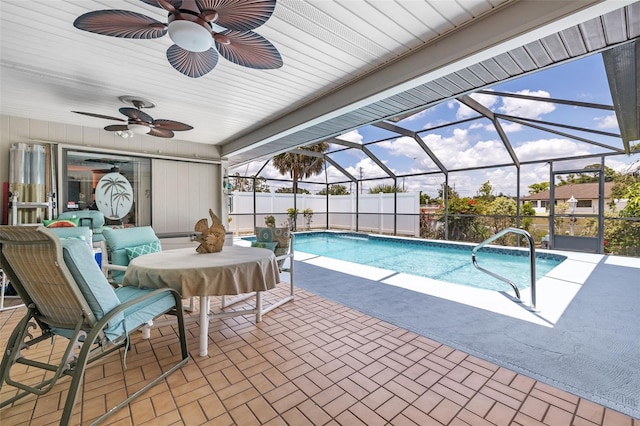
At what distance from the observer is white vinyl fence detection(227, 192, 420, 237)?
10.5m

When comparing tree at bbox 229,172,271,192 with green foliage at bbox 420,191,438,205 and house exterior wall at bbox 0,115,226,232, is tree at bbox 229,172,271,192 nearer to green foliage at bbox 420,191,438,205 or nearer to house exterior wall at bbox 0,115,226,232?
house exterior wall at bbox 0,115,226,232

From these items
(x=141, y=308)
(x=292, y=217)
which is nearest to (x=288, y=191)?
(x=292, y=217)

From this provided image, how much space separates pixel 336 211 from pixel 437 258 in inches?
229

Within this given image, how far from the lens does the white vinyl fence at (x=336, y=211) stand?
10469mm

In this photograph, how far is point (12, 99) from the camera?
12.4ft

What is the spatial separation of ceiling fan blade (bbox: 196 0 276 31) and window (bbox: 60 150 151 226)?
16.2ft

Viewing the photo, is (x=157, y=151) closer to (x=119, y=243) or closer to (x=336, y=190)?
(x=119, y=243)

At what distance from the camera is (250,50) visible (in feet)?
6.31

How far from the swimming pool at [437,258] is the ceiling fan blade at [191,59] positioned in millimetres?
5227

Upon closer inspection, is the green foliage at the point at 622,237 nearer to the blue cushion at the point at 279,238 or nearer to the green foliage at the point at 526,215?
the green foliage at the point at 526,215

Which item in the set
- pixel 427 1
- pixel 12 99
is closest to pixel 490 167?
pixel 427 1

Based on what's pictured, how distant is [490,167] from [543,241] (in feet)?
7.83

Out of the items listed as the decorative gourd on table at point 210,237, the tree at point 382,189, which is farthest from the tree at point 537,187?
the decorative gourd on table at point 210,237

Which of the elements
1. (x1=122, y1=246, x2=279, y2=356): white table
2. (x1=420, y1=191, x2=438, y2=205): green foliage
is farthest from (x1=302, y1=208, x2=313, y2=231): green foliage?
(x1=122, y1=246, x2=279, y2=356): white table
